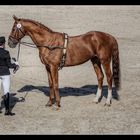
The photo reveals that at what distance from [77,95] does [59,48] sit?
7.39 ft

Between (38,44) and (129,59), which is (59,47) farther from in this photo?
(129,59)

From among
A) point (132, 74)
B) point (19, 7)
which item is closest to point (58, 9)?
point (19, 7)

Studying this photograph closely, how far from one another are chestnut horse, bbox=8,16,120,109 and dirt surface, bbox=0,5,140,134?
60cm

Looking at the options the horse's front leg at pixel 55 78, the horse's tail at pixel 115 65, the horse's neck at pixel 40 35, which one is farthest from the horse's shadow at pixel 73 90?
the horse's neck at pixel 40 35

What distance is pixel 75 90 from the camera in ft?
54.7

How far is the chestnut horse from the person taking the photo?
14242mm

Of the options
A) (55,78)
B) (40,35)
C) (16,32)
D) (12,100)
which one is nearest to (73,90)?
(12,100)

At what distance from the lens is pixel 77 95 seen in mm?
15977

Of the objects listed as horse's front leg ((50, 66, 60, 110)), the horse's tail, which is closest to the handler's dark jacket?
horse's front leg ((50, 66, 60, 110))

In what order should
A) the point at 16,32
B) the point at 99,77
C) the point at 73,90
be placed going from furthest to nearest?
the point at 73,90 < the point at 99,77 < the point at 16,32

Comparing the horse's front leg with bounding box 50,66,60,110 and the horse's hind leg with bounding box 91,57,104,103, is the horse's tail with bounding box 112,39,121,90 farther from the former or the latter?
the horse's front leg with bounding box 50,66,60,110

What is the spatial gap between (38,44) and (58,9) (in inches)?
709

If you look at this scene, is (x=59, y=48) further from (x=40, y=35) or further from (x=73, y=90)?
(x=73, y=90)

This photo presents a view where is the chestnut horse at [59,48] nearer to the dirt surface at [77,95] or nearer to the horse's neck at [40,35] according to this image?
the horse's neck at [40,35]
